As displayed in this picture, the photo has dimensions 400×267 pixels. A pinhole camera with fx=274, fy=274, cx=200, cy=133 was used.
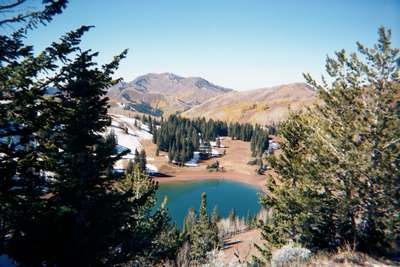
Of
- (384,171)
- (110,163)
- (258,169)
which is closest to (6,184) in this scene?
(110,163)

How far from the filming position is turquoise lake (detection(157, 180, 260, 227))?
305ft

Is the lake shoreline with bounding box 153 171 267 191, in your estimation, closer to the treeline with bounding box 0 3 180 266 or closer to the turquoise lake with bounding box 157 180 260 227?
the turquoise lake with bounding box 157 180 260 227

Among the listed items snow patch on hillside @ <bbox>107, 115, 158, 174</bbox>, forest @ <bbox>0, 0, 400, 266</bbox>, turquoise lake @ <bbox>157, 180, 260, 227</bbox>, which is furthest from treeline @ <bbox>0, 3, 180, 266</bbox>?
snow patch on hillside @ <bbox>107, 115, 158, 174</bbox>

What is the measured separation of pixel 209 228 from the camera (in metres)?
50.0

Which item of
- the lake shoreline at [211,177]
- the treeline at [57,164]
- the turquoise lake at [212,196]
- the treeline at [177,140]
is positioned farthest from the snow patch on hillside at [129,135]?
the treeline at [57,164]

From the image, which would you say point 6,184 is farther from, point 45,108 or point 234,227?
point 234,227

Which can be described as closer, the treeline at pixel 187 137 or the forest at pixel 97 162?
the forest at pixel 97 162

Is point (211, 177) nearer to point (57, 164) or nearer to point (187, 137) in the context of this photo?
point (187, 137)

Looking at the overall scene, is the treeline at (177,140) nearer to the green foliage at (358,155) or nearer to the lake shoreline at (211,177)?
the lake shoreline at (211,177)

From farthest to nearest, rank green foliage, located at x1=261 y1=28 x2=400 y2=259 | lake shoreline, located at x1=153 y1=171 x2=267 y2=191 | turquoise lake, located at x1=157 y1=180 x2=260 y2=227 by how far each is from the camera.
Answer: lake shoreline, located at x1=153 y1=171 x2=267 y2=191
turquoise lake, located at x1=157 y1=180 x2=260 y2=227
green foliage, located at x1=261 y1=28 x2=400 y2=259

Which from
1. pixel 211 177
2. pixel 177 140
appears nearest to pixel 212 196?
pixel 211 177

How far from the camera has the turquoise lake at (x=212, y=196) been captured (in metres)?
93.0

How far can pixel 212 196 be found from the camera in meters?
109

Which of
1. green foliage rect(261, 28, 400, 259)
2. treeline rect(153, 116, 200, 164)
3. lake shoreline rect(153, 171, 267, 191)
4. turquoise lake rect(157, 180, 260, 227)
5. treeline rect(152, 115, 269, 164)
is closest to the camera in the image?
green foliage rect(261, 28, 400, 259)
